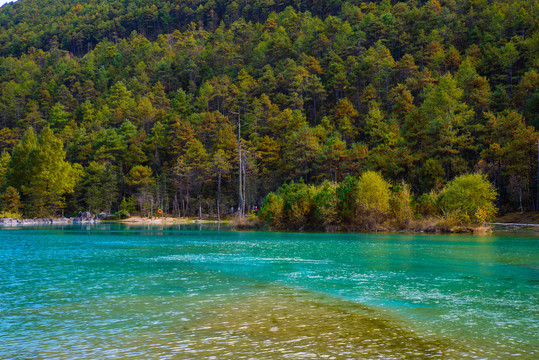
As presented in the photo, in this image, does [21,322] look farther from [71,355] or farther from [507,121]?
[507,121]

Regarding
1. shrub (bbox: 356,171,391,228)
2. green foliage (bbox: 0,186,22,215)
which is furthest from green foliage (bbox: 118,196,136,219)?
shrub (bbox: 356,171,391,228)

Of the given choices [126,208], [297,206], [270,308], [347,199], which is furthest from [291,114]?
[270,308]

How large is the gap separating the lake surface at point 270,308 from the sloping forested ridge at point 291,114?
37.0 metres

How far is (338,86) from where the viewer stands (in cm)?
9312

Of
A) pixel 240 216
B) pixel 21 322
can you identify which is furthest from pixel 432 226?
pixel 21 322

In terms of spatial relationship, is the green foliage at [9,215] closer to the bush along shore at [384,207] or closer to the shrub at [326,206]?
the bush along shore at [384,207]

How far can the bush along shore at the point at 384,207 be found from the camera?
38.4 m

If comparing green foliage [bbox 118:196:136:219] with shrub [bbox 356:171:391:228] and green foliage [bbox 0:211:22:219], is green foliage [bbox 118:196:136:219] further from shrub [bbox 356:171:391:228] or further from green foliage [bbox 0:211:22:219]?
shrub [bbox 356:171:391:228]

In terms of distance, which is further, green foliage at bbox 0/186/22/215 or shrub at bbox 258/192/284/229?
green foliage at bbox 0/186/22/215

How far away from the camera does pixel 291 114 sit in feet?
270

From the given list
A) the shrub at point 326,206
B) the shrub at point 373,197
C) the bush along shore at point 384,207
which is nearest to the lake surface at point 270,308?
the bush along shore at point 384,207

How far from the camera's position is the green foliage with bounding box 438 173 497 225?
37781mm

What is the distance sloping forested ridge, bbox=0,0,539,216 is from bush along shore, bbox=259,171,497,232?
11.7m

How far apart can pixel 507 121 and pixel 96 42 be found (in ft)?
590
